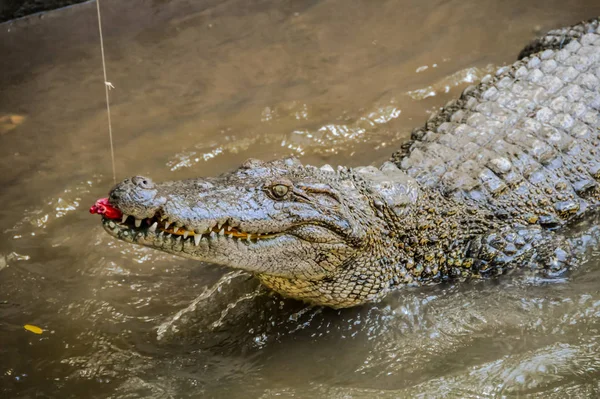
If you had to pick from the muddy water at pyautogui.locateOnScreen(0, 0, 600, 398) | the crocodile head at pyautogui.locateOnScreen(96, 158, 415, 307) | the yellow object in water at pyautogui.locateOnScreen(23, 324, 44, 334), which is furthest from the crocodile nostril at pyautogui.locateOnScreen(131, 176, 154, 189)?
the yellow object in water at pyautogui.locateOnScreen(23, 324, 44, 334)

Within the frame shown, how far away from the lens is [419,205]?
4004 millimetres

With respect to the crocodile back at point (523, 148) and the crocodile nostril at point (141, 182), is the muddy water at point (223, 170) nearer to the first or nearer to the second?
the crocodile back at point (523, 148)

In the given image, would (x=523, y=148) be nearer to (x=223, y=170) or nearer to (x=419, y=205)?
(x=419, y=205)

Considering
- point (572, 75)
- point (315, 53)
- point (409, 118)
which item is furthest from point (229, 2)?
point (572, 75)

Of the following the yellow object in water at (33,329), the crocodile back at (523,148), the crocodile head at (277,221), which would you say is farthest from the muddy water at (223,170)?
the crocodile back at (523,148)

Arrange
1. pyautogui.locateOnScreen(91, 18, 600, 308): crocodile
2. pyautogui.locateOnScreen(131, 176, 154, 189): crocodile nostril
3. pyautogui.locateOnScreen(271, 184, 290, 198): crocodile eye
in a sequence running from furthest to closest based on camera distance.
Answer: pyautogui.locateOnScreen(271, 184, 290, 198): crocodile eye < pyautogui.locateOnScreen(91, 18, 600, 308): crocodile < pyautogui.locateOnScreen(131, 176, 154, 189): crocodile nostril

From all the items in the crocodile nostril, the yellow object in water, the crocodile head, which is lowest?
the yellow object in water

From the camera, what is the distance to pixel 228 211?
3.36m

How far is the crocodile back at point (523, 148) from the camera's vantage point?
417cm

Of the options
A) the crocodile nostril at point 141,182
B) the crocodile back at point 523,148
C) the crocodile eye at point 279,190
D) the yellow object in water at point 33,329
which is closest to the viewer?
the crocodile nostril at point 141,182

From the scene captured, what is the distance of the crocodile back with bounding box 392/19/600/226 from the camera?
4168 millimetres

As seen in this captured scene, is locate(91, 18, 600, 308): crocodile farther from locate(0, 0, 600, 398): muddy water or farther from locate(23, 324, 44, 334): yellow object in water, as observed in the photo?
locate(23, 324, 44, 334): yellow object in water

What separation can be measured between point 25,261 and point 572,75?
452 centimetres

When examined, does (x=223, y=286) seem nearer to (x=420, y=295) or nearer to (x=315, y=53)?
(x=420, y=295)
